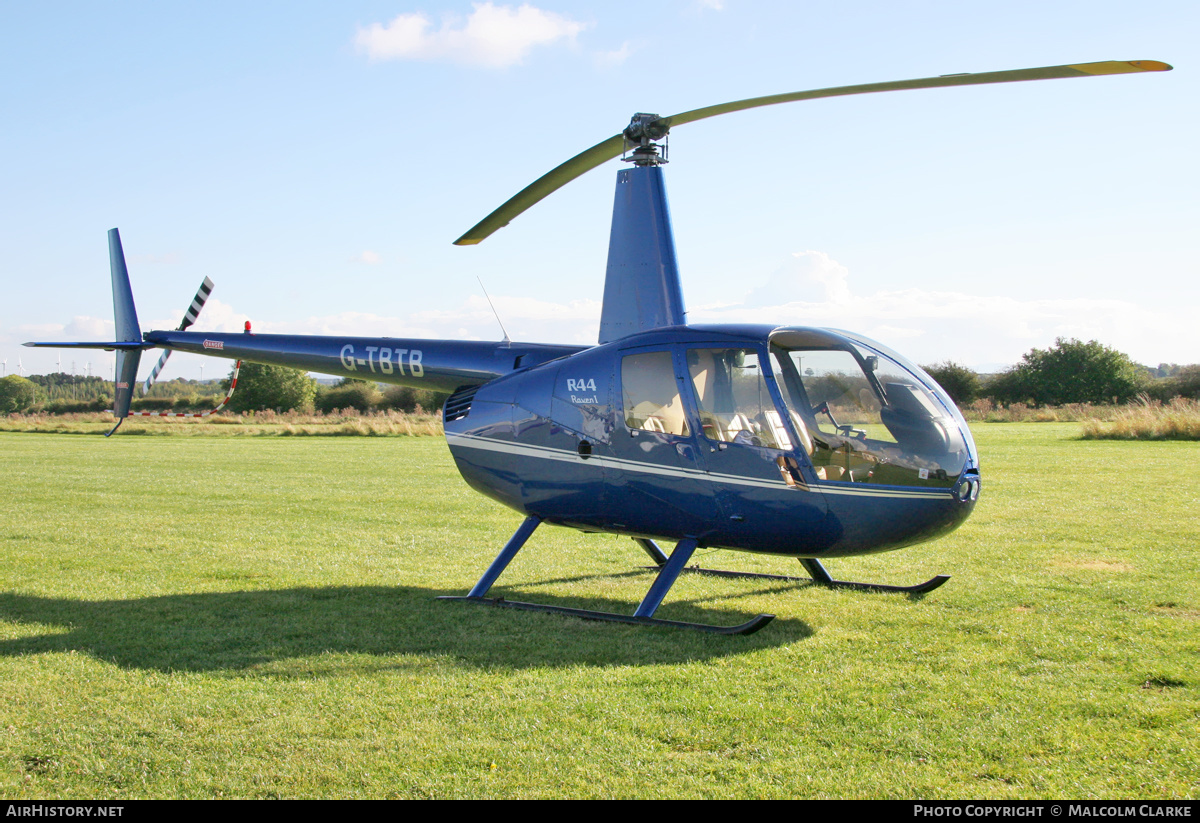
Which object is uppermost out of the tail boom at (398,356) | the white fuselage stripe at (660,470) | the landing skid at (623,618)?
the tail boom at (398,356)

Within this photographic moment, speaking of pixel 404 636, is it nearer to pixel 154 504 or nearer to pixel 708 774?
pixel 708 774

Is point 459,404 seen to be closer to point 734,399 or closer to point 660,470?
point 660,470

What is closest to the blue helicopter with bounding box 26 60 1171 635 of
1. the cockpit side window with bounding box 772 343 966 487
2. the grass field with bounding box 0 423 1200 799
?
the cockpit side window with bounding box 772 343 966 487

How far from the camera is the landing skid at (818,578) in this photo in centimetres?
809

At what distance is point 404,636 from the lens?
6738 mm

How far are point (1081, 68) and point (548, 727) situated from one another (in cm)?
507

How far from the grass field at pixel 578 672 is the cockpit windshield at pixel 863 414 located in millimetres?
1284

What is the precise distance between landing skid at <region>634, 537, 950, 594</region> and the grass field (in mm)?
224

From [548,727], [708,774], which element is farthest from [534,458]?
[708,774]

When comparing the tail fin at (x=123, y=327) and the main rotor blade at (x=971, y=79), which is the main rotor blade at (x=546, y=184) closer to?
the main rotor blade at (x=971, y=79)

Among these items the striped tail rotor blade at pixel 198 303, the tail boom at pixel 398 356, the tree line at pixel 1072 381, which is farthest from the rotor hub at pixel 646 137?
the tree line at pixel 1072 381

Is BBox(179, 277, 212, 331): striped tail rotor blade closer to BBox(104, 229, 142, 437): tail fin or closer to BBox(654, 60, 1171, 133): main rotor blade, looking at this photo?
BBox(104, 229, 142, 437): tail fin

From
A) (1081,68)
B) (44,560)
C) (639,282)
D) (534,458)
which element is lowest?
(44,560)

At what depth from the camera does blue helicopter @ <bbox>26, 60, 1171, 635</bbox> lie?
6340 mm
